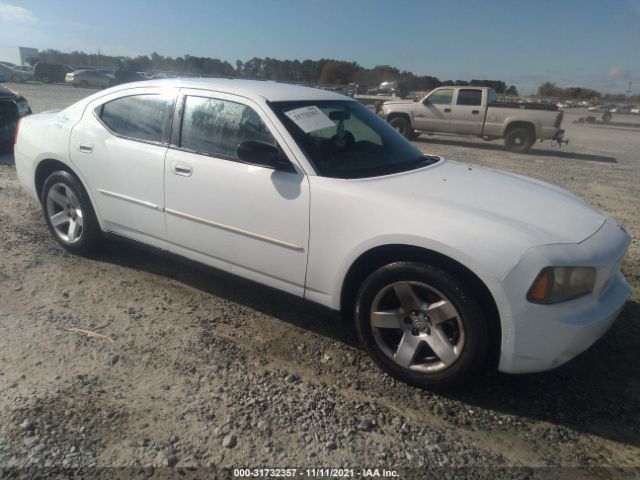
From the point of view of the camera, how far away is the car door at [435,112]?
590 inches

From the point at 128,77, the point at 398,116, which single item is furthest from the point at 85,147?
the point at 128,77

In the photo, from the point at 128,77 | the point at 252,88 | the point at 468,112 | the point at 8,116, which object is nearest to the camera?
the point at 252,88

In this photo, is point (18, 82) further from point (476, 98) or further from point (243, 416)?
point (243, 416)

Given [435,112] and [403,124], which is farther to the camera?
[403,124]

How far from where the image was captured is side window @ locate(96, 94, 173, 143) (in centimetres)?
343

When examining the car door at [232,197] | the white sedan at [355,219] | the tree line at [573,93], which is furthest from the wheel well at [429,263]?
the tree line at [573,93]

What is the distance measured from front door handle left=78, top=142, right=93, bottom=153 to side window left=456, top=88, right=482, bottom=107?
1324cm

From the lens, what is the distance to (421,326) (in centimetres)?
257

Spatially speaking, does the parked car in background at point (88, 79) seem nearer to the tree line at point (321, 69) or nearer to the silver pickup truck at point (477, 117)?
the tree line at point (321, 69)

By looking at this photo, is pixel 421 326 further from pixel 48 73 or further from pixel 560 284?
pixel 48 73

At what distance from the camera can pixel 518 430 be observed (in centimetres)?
236

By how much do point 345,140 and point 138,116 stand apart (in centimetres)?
160

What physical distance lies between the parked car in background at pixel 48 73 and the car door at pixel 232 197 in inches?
1686

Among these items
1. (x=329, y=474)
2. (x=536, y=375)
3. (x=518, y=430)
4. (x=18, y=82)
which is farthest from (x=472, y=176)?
(x=18, y=82)
